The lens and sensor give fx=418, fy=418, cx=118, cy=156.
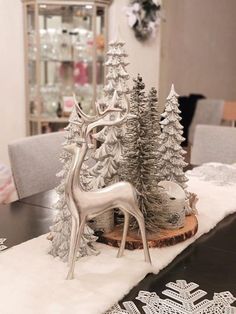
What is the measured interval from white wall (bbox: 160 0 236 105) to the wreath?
0.20 m

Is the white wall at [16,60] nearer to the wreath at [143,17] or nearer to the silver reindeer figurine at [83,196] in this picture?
the wreath at [143,17]

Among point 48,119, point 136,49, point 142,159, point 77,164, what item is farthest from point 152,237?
point 136,49

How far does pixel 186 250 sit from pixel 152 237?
98 mm

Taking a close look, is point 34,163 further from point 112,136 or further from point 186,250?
point 186,250

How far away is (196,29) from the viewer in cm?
473

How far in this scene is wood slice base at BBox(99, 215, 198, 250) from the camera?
3.65 ft

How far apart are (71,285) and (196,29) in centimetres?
430

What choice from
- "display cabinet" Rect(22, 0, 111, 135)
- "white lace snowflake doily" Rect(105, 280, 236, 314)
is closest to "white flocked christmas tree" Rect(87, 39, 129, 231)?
"white lace snowflake doily" Rect(105, 280, 236, 314)

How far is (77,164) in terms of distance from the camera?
3.11ft

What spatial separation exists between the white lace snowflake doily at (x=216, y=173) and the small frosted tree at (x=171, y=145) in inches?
19.6

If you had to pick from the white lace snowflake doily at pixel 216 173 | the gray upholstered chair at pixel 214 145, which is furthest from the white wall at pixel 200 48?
the white lace snowflake doily at pixel 216 173

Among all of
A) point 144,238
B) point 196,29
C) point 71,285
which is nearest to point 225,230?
point 144,238

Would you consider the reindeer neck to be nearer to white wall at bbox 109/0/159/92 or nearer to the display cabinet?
the display cabinet

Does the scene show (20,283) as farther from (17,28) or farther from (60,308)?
(17,28)
